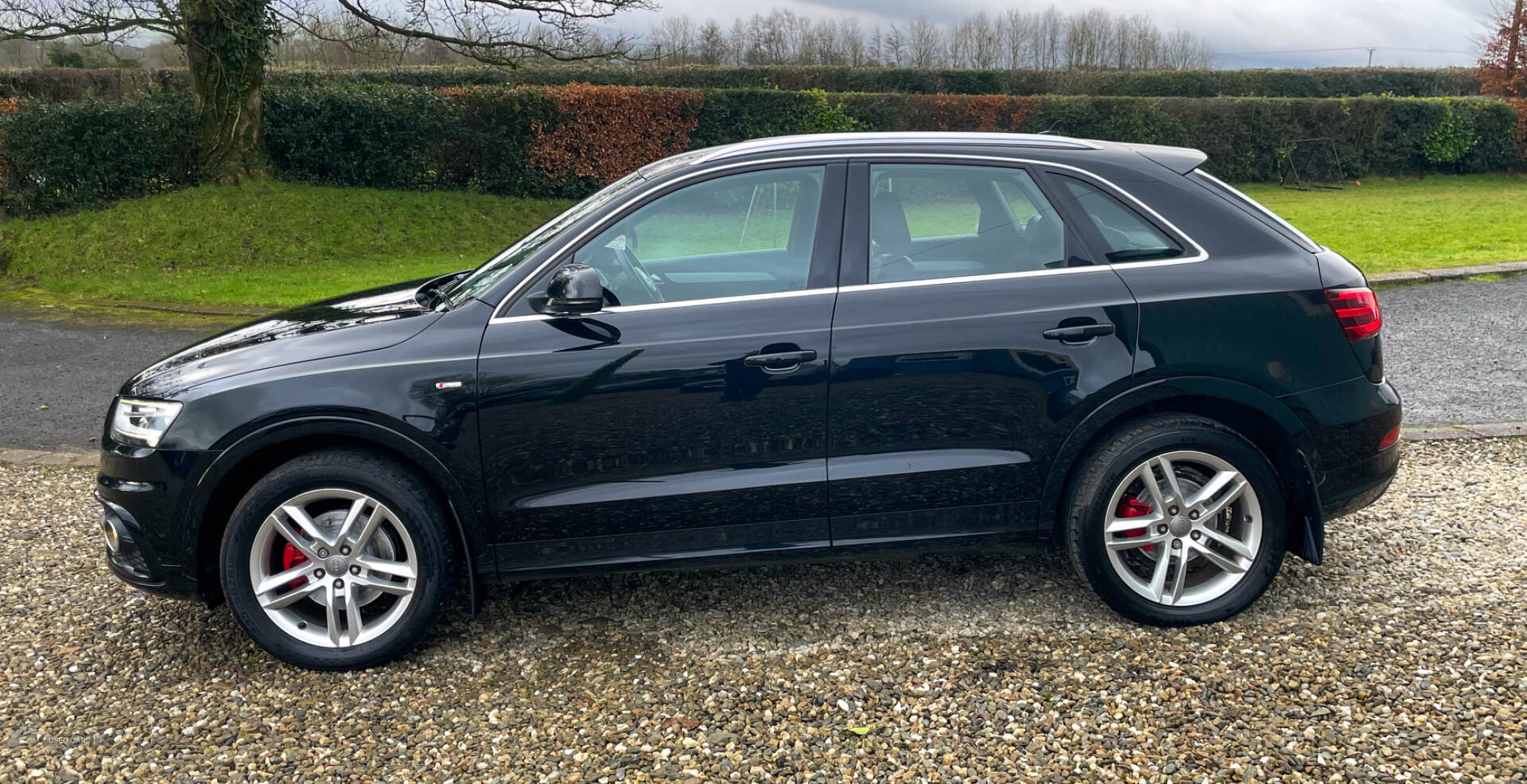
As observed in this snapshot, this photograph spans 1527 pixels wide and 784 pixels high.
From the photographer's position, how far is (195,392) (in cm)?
377

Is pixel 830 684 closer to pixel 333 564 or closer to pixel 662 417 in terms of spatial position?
pixel 662 417

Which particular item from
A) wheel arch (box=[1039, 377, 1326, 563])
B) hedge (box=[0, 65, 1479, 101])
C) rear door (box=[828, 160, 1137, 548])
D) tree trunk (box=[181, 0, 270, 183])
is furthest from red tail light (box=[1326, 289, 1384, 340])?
hedge (box=[0, 65, 1479, 101])

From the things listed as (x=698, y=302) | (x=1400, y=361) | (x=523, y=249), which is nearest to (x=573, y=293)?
(x=698, y=302)

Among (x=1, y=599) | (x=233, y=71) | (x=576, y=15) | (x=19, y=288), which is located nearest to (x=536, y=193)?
(x=576, y=15)

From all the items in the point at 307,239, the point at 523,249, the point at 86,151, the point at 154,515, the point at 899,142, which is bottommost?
Answer: the point at 307,239

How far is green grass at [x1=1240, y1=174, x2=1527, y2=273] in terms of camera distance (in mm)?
13133

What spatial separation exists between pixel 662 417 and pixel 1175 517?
70.7 inches

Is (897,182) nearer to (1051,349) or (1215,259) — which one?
(1051,349)

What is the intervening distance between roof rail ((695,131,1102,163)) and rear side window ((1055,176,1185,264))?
0.71ft

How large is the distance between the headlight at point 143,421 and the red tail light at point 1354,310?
3.90 metres

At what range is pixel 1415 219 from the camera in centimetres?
1730

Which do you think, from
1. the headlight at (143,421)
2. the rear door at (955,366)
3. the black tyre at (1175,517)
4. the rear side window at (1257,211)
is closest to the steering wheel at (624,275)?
the rear door at (955,366)

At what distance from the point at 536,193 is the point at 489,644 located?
15.8 meters

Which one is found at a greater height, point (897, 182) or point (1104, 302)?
point (897, 182)
